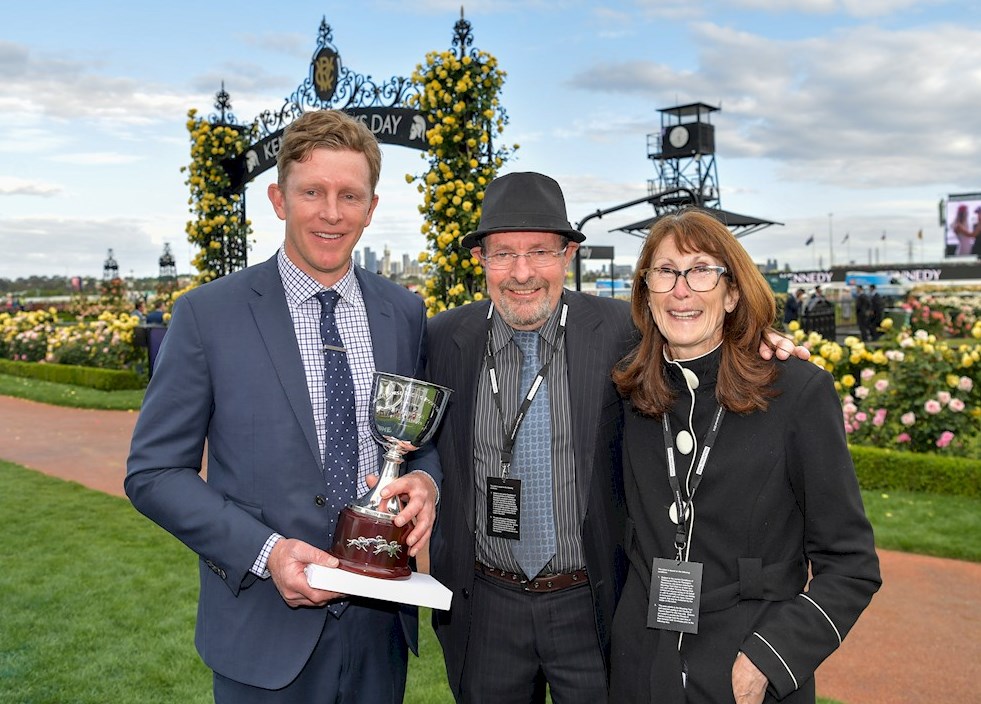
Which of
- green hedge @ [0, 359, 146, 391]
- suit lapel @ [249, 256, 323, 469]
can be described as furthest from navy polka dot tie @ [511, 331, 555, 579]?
green hedge @ [0, 359, 146, 391]

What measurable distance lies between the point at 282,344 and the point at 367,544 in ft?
2.14

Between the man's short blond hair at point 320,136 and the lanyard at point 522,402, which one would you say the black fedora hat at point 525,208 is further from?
the man's short blond hair at point 320,136

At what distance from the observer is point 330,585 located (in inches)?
83.4

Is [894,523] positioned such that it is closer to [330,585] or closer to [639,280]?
[639,280]

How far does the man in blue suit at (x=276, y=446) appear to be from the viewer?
2.35 metres

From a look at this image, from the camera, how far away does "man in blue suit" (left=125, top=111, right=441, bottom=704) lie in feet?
7.71

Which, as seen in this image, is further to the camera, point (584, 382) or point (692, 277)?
point (584, 382)

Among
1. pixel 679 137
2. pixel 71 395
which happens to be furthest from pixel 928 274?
pixel 71 395

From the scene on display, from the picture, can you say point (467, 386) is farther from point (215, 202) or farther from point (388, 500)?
point (215, 202)

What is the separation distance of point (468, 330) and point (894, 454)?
23.0ft

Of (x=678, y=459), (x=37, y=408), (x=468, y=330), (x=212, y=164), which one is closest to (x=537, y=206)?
(x=468, y=330)

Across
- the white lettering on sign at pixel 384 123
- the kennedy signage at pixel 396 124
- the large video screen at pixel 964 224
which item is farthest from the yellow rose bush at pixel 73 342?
the large video screen at pixel 964 224

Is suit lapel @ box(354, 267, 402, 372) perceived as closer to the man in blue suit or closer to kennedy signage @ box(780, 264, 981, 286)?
the man in blue suit

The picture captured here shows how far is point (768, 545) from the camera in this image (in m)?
2.37
